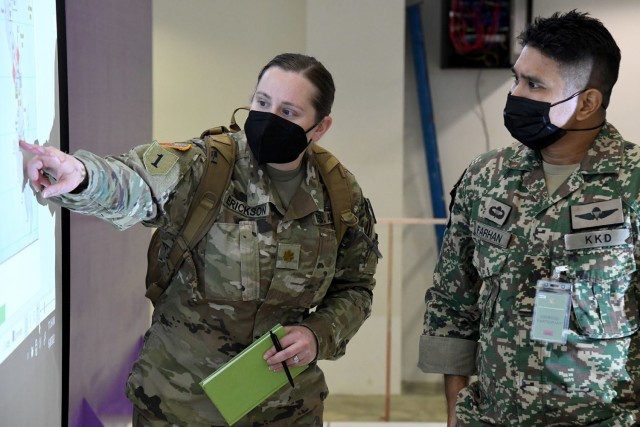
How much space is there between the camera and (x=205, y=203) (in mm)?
1738

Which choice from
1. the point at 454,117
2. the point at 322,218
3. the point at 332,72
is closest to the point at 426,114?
the point at 454,117

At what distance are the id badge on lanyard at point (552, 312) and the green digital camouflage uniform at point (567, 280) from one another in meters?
0.03

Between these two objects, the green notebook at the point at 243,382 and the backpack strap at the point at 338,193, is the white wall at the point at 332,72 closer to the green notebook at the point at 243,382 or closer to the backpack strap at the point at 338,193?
the backpack strap at the point at 338,193

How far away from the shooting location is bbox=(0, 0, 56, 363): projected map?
150cm

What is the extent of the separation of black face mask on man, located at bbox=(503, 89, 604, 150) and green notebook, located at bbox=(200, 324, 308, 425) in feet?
2.16

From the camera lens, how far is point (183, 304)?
1812mm

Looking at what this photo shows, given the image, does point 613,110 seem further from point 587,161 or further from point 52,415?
point 52,415

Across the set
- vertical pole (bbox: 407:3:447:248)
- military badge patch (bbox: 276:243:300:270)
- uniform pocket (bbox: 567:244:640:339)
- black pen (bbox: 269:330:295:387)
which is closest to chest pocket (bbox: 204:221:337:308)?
military badge patch (bbox: 276:243:300:270)

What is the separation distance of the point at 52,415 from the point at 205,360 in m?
0.47

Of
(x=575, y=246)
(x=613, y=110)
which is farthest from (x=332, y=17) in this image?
(x=575, y=246)

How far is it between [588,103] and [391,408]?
311 cm

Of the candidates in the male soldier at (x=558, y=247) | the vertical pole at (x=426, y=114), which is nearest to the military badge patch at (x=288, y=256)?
the male soldier at (x=558, y=247)

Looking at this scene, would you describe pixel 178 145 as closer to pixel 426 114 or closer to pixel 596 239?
pixel 596 239

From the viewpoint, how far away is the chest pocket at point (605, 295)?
165 centimetres
